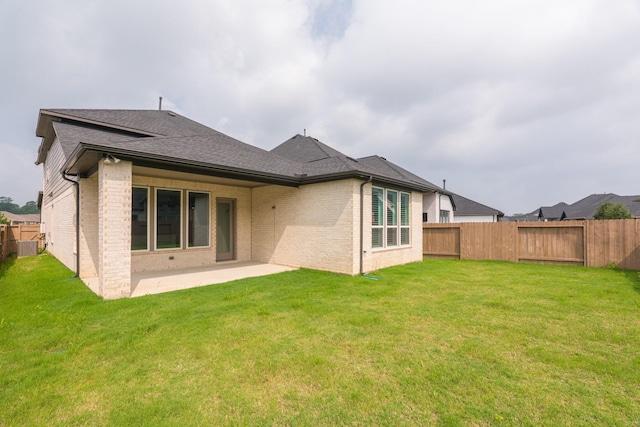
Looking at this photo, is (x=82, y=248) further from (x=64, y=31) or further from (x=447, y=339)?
(x=447, y=339)

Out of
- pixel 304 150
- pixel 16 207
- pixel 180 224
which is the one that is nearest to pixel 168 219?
pixel 180 224

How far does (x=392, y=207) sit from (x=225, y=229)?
19.6 ft

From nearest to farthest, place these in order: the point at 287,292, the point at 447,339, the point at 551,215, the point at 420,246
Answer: the point at 447,339 → the point at 287,292 → the point at 420,246 → the point at 551,215

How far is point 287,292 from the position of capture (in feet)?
19.5

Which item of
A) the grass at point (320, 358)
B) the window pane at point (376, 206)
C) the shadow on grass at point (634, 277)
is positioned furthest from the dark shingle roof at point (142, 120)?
the shadow on grass at point (634, 277)

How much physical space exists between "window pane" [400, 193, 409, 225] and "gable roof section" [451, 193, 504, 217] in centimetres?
1862

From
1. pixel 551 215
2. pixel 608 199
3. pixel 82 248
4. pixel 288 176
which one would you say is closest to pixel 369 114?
pixel 288 176

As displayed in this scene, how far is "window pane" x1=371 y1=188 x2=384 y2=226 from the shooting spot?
8555 millimetres

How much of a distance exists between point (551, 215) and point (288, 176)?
1661 inches

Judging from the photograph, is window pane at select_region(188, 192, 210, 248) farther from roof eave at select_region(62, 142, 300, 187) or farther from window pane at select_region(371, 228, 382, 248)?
window pane at select_region(371, 228, 382, 248)

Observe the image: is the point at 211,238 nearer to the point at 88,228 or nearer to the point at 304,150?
→ the point at 88,228

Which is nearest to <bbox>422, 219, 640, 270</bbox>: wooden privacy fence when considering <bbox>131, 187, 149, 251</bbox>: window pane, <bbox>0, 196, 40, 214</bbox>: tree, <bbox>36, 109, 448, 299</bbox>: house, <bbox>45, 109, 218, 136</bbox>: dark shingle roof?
<bbox>36, 109, 448, 299</bbox>: house

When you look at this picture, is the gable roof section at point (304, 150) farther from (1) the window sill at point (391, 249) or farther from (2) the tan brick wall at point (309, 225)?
(1) the window sill at point (391, 249)

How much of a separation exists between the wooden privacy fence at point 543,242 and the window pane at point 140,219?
10665 millimetres
